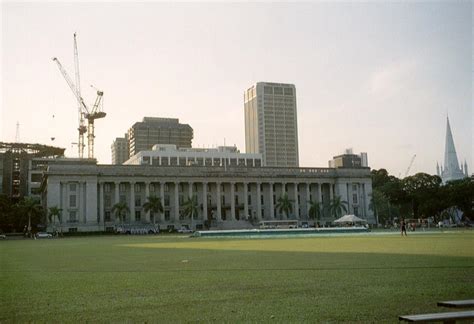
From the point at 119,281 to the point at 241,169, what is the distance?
121 meters

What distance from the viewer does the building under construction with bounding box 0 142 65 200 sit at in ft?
492

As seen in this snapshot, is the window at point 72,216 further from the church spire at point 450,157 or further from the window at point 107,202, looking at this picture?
the church spire at point 450,157

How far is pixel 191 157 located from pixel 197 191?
131 feet

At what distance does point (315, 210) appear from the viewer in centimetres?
13825

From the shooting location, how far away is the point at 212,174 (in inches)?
5349

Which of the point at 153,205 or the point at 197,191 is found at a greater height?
the point at 197,191

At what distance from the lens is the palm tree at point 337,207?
137 metres

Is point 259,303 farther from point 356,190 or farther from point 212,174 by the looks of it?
point 356,190

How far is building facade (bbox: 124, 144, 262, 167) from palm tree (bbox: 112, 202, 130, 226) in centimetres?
4268

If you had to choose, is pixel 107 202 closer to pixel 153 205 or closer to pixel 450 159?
pixel 153 205

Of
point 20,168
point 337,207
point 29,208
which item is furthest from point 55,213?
point 337,207

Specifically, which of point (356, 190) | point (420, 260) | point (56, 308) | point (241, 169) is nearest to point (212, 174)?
point (241, 169)

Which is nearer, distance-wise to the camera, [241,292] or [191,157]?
[241,292]

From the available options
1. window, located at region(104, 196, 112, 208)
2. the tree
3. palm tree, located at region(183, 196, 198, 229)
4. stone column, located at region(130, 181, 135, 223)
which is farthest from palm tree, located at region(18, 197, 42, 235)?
the tree
